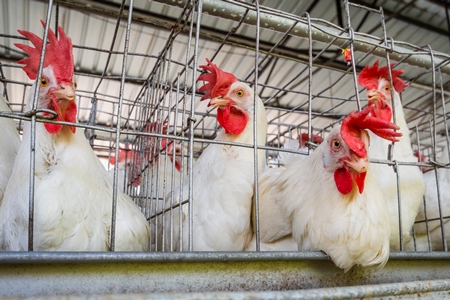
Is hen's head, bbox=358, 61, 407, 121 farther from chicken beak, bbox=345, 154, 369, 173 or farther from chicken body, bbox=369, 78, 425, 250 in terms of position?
chicken beak, bbox=345, 154, 369, 173

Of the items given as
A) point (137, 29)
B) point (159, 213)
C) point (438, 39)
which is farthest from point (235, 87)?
point (438, 39)

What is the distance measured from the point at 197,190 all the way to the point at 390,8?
4.89m

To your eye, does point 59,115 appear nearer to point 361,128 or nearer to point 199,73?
point 361,128

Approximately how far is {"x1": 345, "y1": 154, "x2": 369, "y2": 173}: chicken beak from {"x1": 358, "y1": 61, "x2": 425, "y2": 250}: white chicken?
24.2 inches

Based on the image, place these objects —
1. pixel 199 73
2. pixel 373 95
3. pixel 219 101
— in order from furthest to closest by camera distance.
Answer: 1. pixel 199 73
2. pixel 373 95
3. pixel 219 101

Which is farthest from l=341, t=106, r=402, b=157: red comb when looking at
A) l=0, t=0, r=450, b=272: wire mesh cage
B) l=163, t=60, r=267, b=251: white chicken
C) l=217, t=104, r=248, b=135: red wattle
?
l=217, t=104, r=248, b=135: red wattle

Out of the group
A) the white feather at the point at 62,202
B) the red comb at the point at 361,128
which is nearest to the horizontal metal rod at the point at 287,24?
the red comb at the point at 361,128

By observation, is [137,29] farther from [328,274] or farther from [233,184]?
[328,274]

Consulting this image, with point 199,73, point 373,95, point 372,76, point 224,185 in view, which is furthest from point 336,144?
point 199,73

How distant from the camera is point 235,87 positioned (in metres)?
1.96

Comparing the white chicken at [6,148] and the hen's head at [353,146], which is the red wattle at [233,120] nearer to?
the hen's head at [353,146]

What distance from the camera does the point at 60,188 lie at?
129 centimetres

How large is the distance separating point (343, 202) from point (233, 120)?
0.83 metres

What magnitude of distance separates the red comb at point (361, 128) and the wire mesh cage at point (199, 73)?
0.23 meters
